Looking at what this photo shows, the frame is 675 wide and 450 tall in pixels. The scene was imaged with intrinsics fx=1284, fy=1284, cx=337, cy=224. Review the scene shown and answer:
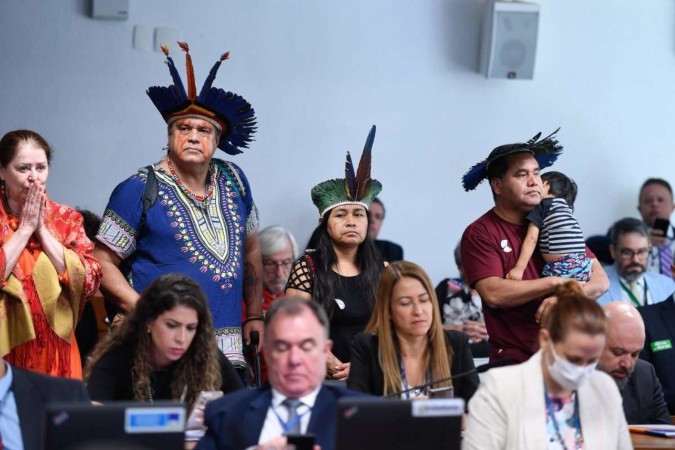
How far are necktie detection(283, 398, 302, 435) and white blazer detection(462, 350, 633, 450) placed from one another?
0.48m

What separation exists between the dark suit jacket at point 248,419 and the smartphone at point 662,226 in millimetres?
4262

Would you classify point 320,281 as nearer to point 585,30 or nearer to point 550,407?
point 550,407

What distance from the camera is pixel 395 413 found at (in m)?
2.92

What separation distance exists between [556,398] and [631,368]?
1256mm

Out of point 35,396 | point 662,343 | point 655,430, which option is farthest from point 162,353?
point 662,343

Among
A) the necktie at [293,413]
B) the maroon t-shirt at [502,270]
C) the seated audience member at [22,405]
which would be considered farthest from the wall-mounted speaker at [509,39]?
the seated audience member at [22,405]

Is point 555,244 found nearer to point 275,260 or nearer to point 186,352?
point 186,352

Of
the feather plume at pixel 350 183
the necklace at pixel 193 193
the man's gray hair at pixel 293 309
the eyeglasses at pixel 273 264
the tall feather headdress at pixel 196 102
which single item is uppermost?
the tall feather headdress at pixel 196 102

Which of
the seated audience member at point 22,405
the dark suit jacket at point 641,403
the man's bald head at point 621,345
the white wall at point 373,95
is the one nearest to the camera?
the seated audience member at point 22,405

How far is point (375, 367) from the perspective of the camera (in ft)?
13.8

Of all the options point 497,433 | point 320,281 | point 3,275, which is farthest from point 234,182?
point 497,433

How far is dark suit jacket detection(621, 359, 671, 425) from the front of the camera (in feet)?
15.3

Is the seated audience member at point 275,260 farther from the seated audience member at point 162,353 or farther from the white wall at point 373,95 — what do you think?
the seated audience member at point 162,353

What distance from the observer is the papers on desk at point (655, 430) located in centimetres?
422
